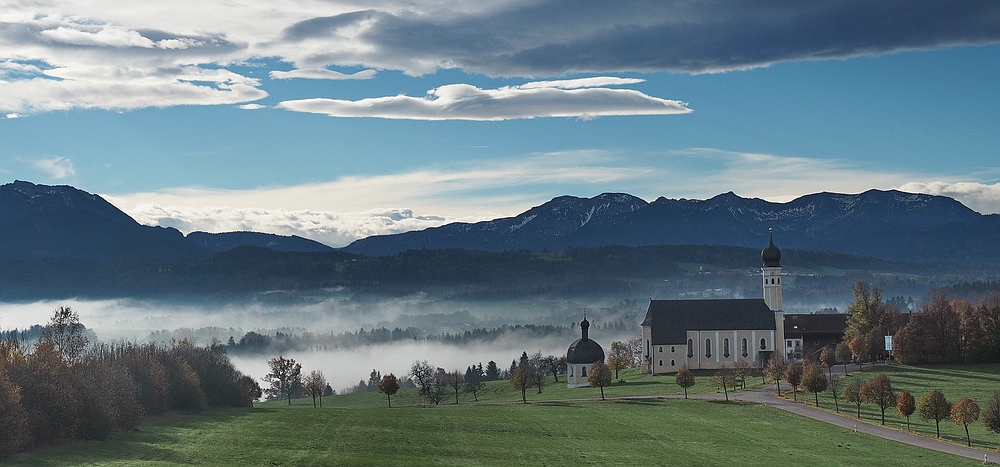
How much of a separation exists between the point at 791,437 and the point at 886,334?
66.1m

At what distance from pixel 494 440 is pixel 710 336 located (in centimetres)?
8628

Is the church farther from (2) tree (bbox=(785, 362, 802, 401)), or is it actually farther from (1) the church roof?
(2) tree (bbox=(785, 362, 802, 401))

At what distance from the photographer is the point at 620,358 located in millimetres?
159625

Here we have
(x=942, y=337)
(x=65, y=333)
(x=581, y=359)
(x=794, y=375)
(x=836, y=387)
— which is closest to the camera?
(x=65, y=333)

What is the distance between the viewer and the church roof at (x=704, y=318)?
14538 cm

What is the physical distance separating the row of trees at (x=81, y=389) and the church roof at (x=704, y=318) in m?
71.5

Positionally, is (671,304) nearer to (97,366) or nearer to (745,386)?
(745,386)

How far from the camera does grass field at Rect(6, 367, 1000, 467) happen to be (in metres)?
53.1

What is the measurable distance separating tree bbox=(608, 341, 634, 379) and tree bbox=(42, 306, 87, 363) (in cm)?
7880

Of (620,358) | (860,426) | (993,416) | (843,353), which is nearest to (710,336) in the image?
(620,358)

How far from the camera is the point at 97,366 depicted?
6819 cm

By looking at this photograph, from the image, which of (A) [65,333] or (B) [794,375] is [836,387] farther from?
(A) [65,333]

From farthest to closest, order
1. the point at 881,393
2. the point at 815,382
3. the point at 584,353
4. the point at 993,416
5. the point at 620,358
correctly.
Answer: the point at 620,358
the point at 584,353
the point at 815,382
the point at 881,393
the point at 993,416

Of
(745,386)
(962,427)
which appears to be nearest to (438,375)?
Result: (745,386)
